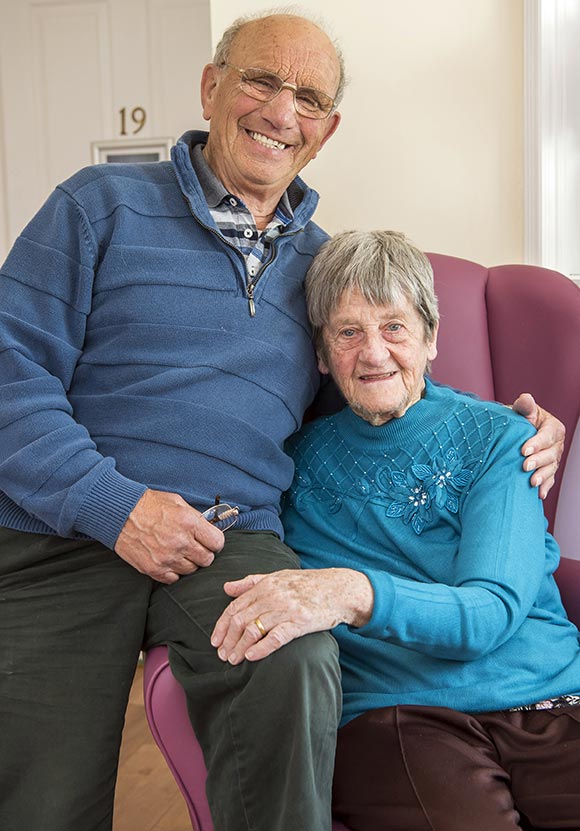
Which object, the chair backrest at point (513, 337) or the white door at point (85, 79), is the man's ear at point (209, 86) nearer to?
the chair backrest at point (513, 337)

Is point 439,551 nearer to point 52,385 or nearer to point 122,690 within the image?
point 122,690

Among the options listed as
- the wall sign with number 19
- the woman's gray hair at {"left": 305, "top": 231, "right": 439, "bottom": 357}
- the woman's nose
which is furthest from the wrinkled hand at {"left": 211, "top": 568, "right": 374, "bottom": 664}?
the wall sign with number 19

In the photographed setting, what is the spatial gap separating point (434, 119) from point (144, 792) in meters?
1.67

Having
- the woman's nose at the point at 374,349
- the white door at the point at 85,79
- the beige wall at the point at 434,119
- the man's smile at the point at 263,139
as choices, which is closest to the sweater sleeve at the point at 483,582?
the woman's nose at the point at 374,349

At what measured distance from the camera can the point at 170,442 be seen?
149 centimetres

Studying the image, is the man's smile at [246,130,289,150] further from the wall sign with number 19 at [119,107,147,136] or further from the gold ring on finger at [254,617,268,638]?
the wall sign with number 19 at [119,107,147,136]

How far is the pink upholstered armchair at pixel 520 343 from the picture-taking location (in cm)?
181

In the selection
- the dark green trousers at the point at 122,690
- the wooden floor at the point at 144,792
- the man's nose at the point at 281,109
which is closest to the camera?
the dark green trousers at the point at 122,690

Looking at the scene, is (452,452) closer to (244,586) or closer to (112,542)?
(244,586)

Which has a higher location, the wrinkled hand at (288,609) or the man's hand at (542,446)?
the man's hand at (542,446)

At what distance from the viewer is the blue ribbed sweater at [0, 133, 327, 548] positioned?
145 cm

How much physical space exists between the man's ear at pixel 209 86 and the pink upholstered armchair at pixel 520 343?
0.53 meters

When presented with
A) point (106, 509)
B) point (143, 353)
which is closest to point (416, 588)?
point (106, 509)

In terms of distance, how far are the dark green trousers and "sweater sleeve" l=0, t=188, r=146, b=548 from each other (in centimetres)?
10
